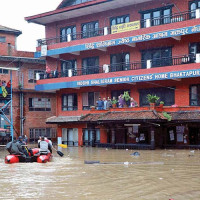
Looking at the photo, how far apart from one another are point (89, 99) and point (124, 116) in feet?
26.1

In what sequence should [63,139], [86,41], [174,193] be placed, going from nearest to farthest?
1. [174,193]
2. [86,41]
3. [63,139]

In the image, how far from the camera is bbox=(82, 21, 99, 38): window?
41000 mm

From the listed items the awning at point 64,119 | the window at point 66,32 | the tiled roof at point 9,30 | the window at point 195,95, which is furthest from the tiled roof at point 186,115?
the tiled roof at point 9,30

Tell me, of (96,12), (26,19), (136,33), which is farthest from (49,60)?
(136,33)

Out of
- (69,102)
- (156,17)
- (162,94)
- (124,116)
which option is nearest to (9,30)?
(69,102)

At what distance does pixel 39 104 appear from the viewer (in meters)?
48.9

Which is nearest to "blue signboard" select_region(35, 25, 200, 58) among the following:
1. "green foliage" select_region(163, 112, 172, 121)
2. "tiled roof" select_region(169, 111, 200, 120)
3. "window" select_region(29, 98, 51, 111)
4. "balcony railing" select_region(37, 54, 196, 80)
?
"balcony railing" select_region(37, 54, 196, 80)

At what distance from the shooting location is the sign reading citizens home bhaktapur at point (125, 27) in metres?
36.7

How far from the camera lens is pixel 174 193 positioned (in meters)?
13.6

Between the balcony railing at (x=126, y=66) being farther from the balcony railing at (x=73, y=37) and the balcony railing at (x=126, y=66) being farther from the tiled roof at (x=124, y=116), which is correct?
the tiled roof at (x=124, y=116)

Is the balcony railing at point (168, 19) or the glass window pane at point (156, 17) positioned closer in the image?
the balcony railing at point (168, 19)

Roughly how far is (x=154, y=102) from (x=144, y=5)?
9.44 m

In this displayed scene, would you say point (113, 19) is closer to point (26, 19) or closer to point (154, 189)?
point (26, 19)

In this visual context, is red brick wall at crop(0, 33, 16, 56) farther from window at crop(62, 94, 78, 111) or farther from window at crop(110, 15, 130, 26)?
window at crop(110, 15, 130, 26)
